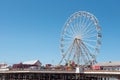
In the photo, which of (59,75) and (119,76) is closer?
(119,76)

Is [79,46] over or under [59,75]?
over

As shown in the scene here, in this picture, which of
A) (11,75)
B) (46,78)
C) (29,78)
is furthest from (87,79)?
(11,75)

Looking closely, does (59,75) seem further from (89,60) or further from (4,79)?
(4,79)

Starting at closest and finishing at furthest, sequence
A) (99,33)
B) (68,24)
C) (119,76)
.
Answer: (119,76)
(99,33)
(68,24)

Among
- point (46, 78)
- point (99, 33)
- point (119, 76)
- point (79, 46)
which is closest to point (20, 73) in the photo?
point (46, 78)

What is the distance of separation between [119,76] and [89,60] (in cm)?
1870

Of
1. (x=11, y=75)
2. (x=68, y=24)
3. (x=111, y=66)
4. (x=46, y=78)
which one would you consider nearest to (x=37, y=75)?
(x=46, y=78)

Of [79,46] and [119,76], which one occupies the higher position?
[79,46]

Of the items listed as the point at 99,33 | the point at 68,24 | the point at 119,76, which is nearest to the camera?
the point at 119,76

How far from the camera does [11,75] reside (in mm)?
101312

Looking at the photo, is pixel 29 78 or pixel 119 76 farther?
pixel 29 78

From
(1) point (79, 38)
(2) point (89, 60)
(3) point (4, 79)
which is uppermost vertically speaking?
(1) point (79, 38)

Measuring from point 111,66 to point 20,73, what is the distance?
32.7 meters

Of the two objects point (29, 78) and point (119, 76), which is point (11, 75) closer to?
point (29, 78)
